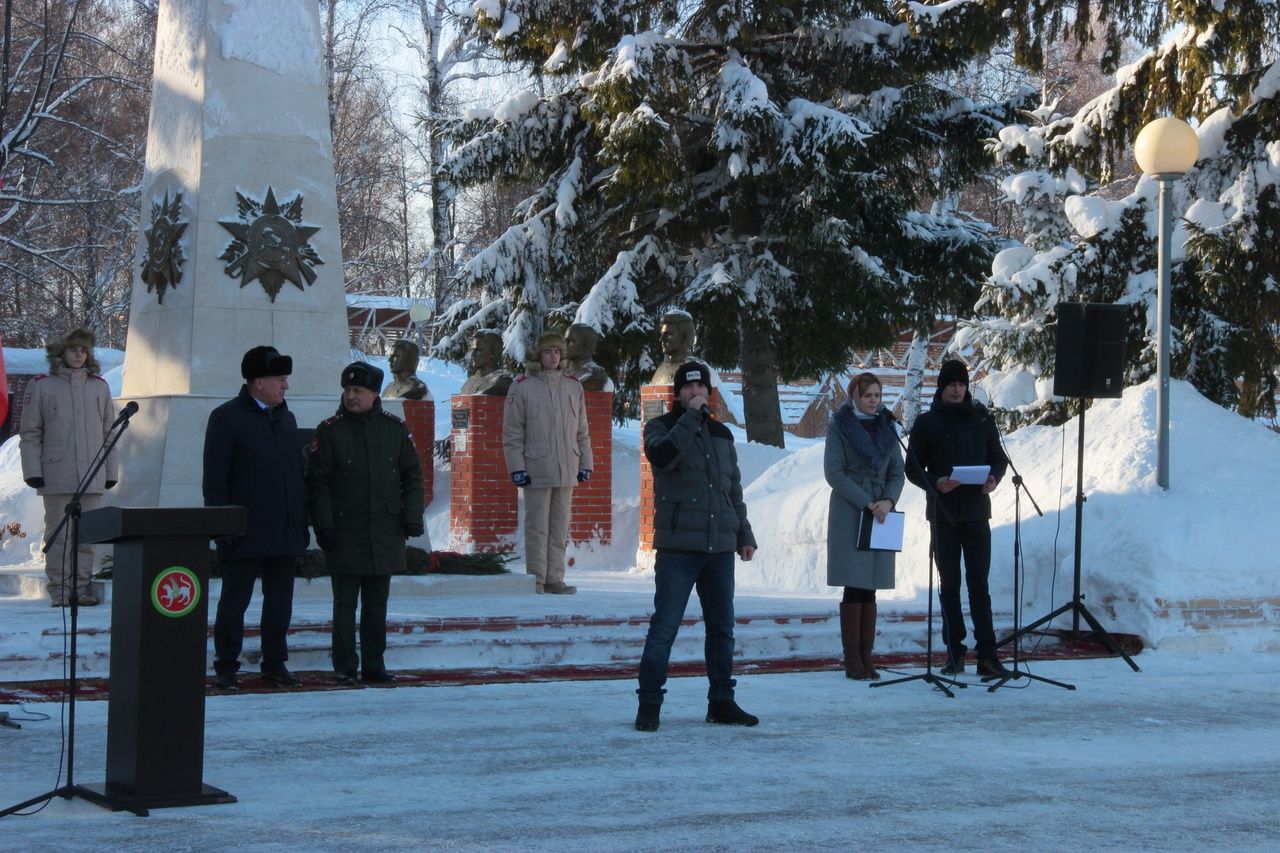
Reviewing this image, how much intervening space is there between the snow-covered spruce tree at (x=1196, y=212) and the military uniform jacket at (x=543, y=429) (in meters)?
6.34

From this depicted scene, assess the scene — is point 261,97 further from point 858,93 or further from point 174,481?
point 858,93

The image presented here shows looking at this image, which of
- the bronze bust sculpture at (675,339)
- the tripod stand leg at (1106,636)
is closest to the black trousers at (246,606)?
the tripod stand leg at (1106,636)

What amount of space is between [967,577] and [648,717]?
279 cm

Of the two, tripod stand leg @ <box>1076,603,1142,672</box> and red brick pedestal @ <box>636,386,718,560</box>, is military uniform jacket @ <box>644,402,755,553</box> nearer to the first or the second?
tripod stand leg @ <box>1076,603,1142,672</box>

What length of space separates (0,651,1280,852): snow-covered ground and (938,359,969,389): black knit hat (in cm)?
179

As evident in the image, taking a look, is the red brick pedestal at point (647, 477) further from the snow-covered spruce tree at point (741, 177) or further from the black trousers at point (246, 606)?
the black trousers at point (246, 606)

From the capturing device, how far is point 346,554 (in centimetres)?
856

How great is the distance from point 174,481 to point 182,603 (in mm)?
6118

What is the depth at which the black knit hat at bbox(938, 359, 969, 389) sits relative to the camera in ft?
30.9

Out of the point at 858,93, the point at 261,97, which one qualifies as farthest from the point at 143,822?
the point at 858,93

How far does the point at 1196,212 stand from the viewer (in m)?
15.2

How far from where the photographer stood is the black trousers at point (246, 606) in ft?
27.4

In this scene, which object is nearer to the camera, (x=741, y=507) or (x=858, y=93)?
(x=741, y=507)

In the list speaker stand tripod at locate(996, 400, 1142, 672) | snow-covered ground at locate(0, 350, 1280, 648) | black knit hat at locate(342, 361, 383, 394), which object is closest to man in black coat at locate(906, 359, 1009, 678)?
speaker stand tripod at locate(996, 400, 1142, 672)
